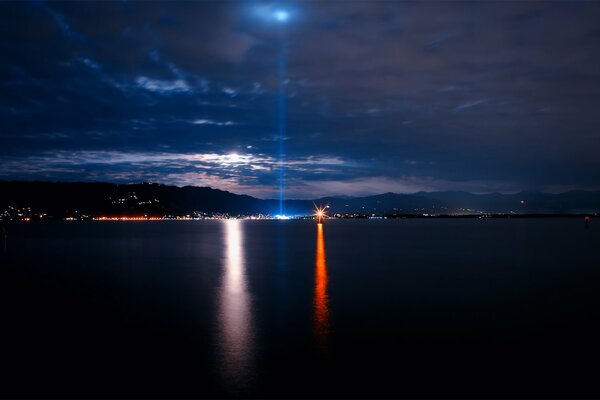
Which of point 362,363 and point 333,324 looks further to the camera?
point 333,324

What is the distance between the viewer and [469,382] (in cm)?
1169

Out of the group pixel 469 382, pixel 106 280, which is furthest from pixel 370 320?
pixel 106 280

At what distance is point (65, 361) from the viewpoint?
43.5ft

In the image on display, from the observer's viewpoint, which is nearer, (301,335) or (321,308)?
(301,335)

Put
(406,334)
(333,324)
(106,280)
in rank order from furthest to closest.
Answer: (106,280)
(333,324)
(406,334)

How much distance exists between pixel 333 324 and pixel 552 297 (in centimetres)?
1301

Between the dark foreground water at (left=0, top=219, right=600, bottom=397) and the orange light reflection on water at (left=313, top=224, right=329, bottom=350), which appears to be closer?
the dark foreground water at (left=0, top=219, right=600, bottom=397)

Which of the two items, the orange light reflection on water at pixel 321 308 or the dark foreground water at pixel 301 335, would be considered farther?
the orange light reflection on water at pixel 321 308

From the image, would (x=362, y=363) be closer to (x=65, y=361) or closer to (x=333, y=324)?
(x=333, y=324)

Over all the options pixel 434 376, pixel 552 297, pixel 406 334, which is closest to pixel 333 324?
pixel 406 334

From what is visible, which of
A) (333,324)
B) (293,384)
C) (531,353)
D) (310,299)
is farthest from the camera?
(310,299)

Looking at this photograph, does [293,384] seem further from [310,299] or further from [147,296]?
[147,296]

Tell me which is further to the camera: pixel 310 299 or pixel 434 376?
pixel 310 299

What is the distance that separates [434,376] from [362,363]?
6.37 ft
